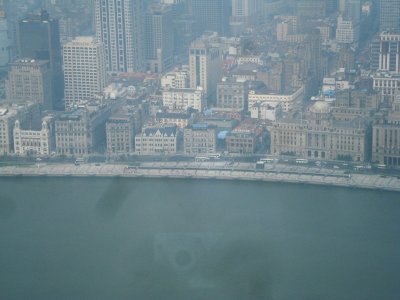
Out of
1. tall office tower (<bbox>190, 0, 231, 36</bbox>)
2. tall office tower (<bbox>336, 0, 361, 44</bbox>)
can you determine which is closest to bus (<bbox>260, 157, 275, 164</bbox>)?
tall office tower (<bbox>336, 0, 361, 44</bbox>)

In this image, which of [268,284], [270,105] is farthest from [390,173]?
[268,284]

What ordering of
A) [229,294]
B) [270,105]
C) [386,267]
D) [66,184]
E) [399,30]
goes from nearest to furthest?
[229,294], [386,267], [66,184], [270,105], [399,30]

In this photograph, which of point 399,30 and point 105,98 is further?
point 399,30

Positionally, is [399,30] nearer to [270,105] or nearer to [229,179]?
[270,105]

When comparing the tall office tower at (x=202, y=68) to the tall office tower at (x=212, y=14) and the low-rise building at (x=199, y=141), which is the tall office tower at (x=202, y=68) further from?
the tall office tower at (x=212, y=14)

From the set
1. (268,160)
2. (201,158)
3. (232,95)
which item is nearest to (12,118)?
(201,158)

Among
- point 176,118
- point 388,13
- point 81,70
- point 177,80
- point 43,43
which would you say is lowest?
point 176,118

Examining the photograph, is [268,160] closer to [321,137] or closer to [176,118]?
[321,137]
